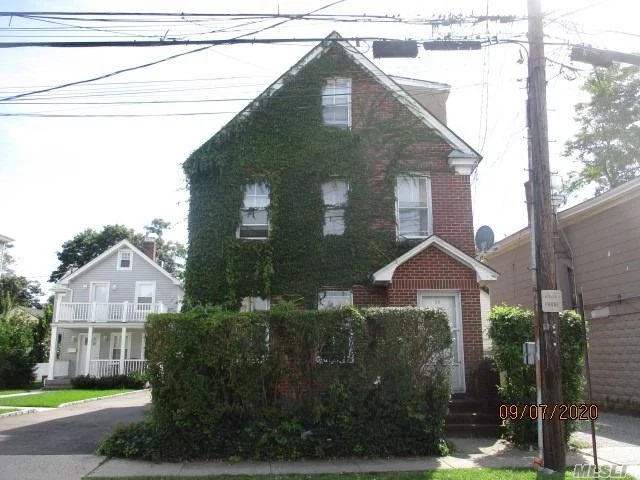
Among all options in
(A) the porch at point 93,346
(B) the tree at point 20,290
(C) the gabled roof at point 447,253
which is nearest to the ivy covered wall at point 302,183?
(C) the gabled roof at point 447,253

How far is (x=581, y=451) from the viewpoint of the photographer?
32.9 feet

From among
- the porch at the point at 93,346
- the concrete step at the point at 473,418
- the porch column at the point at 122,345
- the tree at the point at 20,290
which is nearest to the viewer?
the concrete step at the point at 473,418

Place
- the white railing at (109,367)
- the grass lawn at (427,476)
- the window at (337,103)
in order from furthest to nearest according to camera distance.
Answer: the white railing at (109,367) < the window at (337,103) < the grass lawn at (427,476)

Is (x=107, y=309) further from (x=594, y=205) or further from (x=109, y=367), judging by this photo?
(x=594, y=205)

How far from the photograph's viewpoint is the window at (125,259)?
1308 inches

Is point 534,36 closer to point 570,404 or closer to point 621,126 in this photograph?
point 570,404

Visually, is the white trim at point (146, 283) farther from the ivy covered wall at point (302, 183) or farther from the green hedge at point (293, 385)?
the green hedge at point (293, 385)

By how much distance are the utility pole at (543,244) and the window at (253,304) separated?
7.72 meters

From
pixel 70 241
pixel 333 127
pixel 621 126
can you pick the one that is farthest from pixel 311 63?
pixel 70 241

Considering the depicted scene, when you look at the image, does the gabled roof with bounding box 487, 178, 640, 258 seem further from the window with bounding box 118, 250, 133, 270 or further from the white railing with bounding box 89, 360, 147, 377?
the window with bounding box 118, 250, 133, 270

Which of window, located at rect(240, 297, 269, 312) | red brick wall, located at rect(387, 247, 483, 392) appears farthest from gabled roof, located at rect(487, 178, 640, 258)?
window, located at rect(240, 297, 269, 312)

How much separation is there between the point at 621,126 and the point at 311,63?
66.2 feet

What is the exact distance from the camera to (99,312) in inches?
1205
